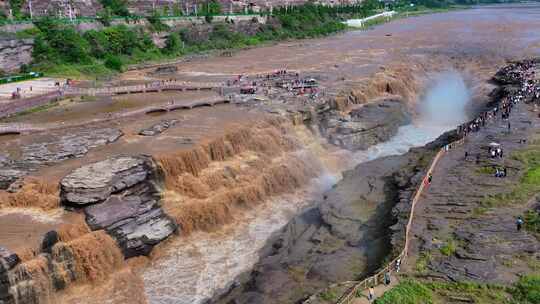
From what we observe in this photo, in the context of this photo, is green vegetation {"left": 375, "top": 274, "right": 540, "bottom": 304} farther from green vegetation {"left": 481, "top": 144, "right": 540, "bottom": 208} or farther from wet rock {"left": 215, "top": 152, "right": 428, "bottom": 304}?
green vegetation {"left": 481, "top": 144, "right": 540, "bottom": 208}

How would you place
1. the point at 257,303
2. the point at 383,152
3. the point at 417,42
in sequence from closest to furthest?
the point at 257,303
the point at 383,152
the point at 417,42

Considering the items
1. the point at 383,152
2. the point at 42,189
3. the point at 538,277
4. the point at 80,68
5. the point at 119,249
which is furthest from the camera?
the point at 80,68

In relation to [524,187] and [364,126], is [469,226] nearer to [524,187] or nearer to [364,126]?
[524,187]

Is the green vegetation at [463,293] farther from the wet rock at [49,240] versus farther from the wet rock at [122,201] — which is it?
the wet rock at [49,240]

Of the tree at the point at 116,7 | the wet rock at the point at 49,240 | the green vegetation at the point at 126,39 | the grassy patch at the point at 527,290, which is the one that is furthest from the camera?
the tree at the point at 116,7

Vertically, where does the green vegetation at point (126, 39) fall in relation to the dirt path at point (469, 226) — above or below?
above

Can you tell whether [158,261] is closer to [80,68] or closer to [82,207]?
[82,207]

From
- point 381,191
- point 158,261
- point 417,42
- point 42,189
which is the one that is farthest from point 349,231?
point 417,42

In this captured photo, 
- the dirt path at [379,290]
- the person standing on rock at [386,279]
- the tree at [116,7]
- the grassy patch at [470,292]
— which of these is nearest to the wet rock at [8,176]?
the dirt path at [379,290]
